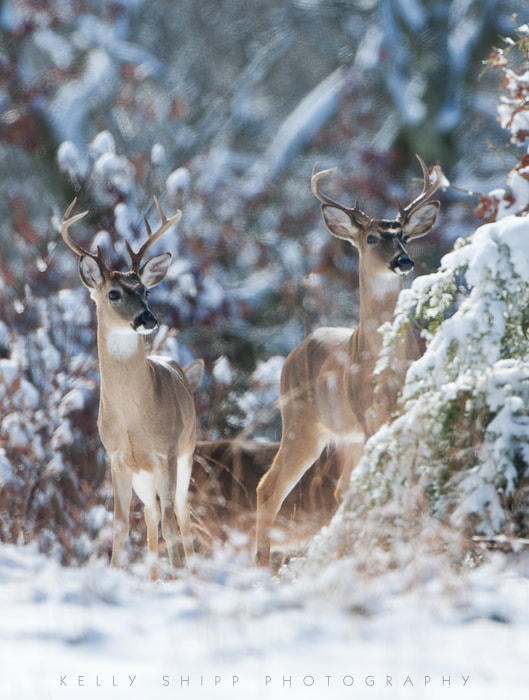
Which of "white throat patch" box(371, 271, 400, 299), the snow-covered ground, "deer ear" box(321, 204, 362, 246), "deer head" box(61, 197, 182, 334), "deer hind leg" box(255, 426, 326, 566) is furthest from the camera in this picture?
"deer hind leg" box(255, 426, 326, 566)

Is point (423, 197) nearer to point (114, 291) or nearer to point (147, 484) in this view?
point (114, 291)

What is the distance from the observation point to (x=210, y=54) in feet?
45.6

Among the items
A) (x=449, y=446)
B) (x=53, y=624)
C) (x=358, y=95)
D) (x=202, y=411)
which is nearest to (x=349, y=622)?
(x=53, y=624)

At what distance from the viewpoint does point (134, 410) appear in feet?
17.9

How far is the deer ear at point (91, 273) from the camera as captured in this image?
5.50 meters

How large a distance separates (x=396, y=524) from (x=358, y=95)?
10045 millimetres

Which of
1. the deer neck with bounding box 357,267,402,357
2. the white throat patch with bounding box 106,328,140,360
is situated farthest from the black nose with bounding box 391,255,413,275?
the white throat patch with bounding box 106,328,140,360

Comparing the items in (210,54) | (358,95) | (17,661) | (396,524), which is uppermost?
(210,54)

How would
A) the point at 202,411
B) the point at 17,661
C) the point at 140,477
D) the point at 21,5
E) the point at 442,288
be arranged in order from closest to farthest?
1. the point at 17,661
2. the point at 442,288
3. the point at 140,477
4. the point at 202,411
5. the point at 21,5

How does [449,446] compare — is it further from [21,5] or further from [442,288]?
[21,5]

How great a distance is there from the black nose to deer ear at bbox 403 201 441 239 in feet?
1.22

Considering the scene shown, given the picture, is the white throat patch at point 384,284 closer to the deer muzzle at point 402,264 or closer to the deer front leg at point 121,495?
the deer muzzle at point 402,264

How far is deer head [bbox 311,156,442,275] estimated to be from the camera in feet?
17.9

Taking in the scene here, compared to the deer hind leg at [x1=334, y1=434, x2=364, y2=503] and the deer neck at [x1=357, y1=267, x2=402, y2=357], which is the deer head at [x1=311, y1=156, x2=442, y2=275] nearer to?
the deer neck at [x1=357, y1=267, x2=402, y2=357]
